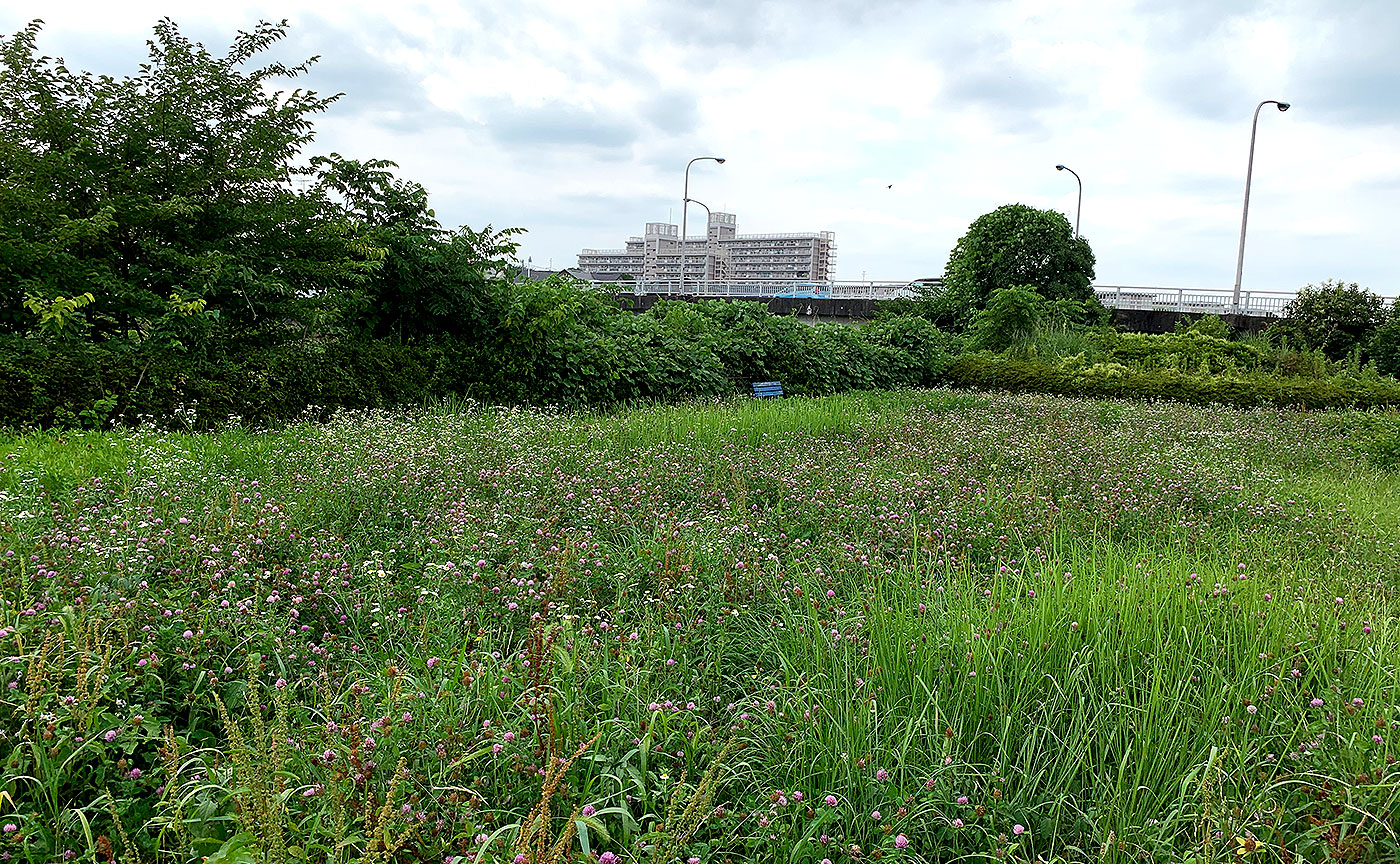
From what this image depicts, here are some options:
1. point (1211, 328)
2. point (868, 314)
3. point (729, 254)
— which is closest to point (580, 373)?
point (1211, 328)

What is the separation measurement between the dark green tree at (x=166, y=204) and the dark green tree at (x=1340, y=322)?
78.6 ft

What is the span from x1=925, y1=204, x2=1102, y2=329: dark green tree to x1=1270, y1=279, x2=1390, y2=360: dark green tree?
6.89 meters

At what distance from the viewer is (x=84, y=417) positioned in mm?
7227

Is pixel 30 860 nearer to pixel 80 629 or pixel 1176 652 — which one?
pixel 80 629

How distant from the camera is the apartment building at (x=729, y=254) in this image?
267 ft

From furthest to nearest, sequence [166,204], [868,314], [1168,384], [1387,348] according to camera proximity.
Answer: [868,314] → [1387,348] → [1168,384] → [166,204]

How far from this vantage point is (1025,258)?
98.4 ft

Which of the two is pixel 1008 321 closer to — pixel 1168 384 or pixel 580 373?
pixel 1168 384

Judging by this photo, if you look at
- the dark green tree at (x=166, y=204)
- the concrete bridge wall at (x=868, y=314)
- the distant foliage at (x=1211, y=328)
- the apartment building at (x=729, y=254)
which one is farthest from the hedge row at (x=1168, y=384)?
the apartment building at (x=729, y=254)

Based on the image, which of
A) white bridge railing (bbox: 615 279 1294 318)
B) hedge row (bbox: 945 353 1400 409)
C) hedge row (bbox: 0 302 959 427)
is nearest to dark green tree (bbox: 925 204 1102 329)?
white bridge railing (bbox: 615 279 1294 318)

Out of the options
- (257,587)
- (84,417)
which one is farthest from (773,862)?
(84,417)

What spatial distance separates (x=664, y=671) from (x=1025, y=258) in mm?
29975

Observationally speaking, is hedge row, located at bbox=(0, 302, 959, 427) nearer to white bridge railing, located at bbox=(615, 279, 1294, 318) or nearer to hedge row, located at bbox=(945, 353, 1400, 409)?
hedge row, located at bbox=(945, 353, 1400, 409)

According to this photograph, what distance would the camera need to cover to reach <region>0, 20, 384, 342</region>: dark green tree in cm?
786
